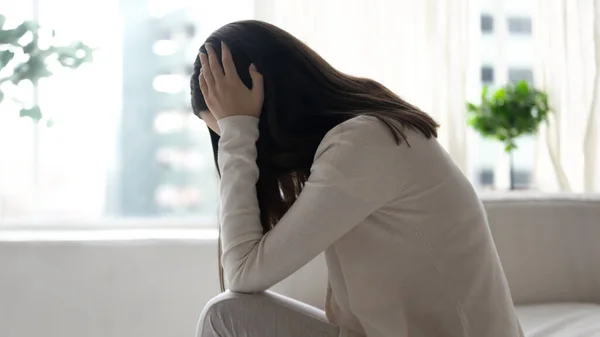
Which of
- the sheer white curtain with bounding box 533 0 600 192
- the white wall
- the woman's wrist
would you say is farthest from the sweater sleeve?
the sheer white curtain with bounding box 533 0 600 192

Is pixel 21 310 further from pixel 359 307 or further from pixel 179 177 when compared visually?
pixel 359 307

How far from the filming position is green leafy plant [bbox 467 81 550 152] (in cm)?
222

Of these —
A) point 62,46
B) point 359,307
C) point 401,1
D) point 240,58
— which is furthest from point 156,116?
point 359,307

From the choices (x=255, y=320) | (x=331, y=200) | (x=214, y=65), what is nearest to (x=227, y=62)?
(x=214, y=65)

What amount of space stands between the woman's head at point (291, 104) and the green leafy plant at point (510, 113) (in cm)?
113

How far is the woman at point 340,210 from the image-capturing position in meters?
1.04

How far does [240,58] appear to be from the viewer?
1.20m

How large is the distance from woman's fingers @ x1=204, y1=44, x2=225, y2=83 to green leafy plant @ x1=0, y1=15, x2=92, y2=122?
1.12 meters

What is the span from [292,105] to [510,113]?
50.2 inches

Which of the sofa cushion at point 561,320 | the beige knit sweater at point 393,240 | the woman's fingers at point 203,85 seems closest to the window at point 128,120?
the sofa cushion at point 561,320

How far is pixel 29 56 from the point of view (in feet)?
7.52

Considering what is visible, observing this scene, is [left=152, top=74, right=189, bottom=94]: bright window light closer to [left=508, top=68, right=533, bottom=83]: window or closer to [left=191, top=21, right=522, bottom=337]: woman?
[left=508, top=68, right=533, bottom=83]: window

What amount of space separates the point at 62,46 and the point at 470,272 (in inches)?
67.3

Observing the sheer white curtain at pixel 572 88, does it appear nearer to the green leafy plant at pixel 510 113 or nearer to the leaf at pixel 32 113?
the green leafy plant at pixel 510 113
